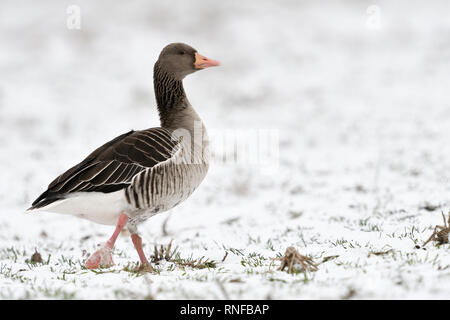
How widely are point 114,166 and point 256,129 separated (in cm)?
1105

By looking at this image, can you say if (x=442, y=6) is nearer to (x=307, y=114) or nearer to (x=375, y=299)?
(x=307, y=114)

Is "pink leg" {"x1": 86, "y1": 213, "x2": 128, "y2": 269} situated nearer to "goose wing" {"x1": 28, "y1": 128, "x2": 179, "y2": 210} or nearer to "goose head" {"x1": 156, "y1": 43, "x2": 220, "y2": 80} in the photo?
"goose wing" {"x1": 28, "y1": 128, "x2": 179, "y2": 210}

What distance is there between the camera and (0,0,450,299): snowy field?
12.9 ft

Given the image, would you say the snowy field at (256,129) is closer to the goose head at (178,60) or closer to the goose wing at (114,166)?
the goose wing at (114,166)

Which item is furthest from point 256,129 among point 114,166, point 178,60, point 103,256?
point 103,256

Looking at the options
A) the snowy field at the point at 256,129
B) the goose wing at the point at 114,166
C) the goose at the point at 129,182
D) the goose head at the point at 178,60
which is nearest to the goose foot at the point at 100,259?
the goose at the point at 129,182

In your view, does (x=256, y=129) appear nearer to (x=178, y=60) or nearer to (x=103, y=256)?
(x=178, y=60)

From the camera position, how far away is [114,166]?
4816mm

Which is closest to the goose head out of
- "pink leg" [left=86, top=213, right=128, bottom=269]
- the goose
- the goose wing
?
the goose

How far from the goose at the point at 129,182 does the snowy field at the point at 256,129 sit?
550mm

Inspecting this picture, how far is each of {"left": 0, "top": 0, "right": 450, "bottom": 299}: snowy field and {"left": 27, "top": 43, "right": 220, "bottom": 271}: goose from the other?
55 centimetres

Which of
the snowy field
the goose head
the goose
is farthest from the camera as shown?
→ the goose head

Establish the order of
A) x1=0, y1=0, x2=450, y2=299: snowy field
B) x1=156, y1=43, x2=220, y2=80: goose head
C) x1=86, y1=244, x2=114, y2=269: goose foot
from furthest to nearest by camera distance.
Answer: x1=156, y1=43, x2=220, y2=80: goose head, x1=86, y1=244, x2=114, y2=269: goose foot, x1=0, y1=0, x2=450, y2=299: snowy field

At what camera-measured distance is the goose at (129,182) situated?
15.5 ft
